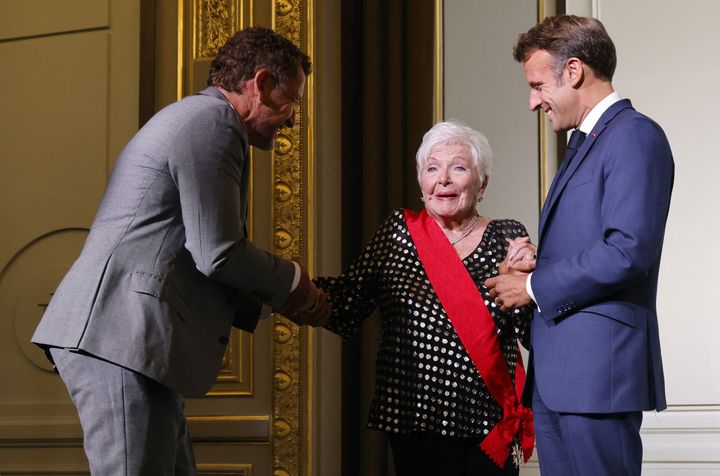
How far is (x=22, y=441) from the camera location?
12.6 ft

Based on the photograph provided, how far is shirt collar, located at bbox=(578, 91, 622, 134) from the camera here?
218 cm

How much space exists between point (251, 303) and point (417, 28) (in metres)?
1.60

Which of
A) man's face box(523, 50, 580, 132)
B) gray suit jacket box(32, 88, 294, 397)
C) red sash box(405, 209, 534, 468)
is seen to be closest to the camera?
gray suit jacket box(32, 88, 294, 397)

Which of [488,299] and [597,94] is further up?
[597,94]

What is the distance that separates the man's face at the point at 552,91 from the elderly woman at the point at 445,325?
0.40m

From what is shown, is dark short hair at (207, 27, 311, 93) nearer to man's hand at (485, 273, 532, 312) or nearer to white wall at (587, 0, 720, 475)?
man's hand at (485, 273, 532, 312)

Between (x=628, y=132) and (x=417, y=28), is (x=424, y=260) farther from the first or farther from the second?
(x=417, y=28)

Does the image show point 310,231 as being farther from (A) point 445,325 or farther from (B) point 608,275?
(B) point 608,275

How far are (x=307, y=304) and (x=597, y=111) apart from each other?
0.91m

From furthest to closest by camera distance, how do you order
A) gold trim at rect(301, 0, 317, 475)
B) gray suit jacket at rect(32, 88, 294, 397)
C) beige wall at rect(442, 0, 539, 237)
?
beige wall at rect(442, 0, 539, 237) < gold trim at rect(301, 0, 317, 475) < gray suit jacket at rect(32, 88, 294, 397)

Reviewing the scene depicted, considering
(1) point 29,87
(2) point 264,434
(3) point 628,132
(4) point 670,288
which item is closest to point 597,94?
(3) point 628,132

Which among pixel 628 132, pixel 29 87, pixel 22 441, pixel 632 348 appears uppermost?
pixel 29 87

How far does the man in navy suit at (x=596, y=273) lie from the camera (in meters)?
2.01

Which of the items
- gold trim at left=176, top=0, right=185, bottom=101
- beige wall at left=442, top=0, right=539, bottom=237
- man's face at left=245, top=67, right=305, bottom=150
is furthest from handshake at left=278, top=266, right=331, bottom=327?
gold trim at left=176, top=0, right=185, bottom=101
